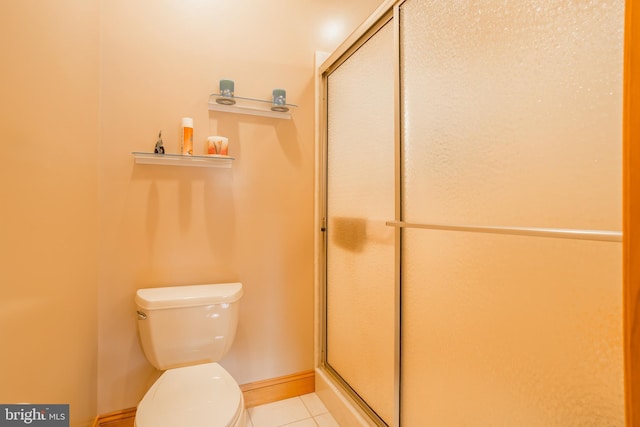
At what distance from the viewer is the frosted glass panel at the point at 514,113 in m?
0.64

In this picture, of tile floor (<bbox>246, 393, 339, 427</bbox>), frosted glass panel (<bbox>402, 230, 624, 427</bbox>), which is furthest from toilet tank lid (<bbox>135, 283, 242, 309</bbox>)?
frosted glass panel (<bbox>402, 230, 624, 427</bbox>)

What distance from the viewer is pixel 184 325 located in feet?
4.51

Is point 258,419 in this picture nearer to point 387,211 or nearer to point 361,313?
point 361,313

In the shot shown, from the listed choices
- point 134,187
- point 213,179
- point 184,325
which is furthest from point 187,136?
point 184,325

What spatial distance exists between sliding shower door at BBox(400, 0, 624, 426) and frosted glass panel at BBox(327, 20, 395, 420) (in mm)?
128

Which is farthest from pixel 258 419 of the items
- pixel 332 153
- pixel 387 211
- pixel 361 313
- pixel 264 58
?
pixel 264 58

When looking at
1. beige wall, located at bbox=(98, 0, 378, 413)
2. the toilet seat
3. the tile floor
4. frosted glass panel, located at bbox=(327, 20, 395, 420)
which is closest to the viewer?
the toilet seat

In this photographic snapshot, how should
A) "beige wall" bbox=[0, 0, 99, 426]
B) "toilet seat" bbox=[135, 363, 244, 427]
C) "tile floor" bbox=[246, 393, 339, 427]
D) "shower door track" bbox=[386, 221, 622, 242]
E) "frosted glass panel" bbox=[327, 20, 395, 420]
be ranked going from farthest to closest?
"tile floor" bbox=[246, 393, 339, 427] < "frosted glass panel" bbox=[327, 20, 395, 420] < "toilet seat" bbox=[135, 363, 244, 427] < "beige wall" bbox=[0, 0, 99, 426] < "shower door track" bbox=[386, 221, 622, 242]

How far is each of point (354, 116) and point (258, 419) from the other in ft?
5.46

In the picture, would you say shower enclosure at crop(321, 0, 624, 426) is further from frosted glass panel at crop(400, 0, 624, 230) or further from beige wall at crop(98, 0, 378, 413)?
beige wall at crop(98, 0, 378, 413)

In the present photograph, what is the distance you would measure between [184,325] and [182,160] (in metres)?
0.79

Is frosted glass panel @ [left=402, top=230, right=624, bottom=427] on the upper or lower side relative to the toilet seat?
upper

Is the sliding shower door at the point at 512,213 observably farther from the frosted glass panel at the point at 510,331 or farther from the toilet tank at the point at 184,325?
the toilet tank at the point at 184,325

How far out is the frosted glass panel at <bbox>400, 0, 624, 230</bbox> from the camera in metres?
0.64
